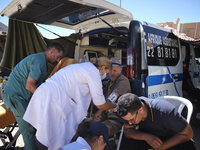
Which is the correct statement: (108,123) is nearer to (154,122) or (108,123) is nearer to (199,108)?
(154,122)

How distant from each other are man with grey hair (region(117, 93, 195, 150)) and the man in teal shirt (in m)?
1.12

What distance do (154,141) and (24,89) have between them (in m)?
1.69

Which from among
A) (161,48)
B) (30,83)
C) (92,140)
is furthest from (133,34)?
(92,140)

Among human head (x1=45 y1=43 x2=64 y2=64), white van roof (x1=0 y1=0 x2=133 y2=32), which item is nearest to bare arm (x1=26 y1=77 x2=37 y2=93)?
human head (x1=45 y1=43 x2=64 y2=64)

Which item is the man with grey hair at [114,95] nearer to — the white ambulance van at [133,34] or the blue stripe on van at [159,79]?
the white ambulance van at [133,34]

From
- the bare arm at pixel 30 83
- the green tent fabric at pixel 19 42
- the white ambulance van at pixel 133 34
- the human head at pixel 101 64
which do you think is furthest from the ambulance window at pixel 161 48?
the green tent fabric at pixel 19 42

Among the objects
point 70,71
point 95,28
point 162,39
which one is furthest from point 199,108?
point 70,71

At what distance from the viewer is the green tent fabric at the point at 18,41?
319 centimetres

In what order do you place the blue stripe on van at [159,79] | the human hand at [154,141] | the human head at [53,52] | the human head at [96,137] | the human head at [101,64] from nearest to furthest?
the human head at [96,137] < the human hand at [154,141] < the human head at [101,64] < the human head at [53,52] < the blue stripe on van at [159,79]

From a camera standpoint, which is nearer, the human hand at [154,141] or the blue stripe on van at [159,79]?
the human hand at [154,141]

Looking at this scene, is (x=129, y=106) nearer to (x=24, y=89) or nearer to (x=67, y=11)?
(x=24, y=89)

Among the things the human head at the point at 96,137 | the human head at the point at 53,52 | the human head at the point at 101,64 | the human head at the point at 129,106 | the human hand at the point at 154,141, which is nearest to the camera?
the human head at the point at 96,137

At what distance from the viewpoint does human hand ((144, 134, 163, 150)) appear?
1.62 meters

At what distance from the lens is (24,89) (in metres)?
2.11
